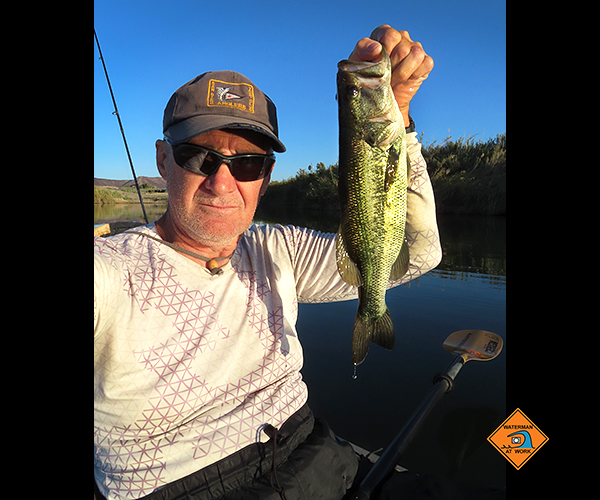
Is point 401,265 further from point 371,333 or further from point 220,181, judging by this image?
point 220,181

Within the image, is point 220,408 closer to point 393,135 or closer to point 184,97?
point 393,135

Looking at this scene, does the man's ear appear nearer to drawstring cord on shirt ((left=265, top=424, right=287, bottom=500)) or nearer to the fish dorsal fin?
the fish dorsal fin

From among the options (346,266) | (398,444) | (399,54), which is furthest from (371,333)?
(399,54)

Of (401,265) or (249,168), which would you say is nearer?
(401,265)

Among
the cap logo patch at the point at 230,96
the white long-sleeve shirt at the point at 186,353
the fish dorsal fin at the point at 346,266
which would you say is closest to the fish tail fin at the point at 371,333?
the fish dorsal fin at the point at 346,266

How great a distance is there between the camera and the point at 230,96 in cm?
196

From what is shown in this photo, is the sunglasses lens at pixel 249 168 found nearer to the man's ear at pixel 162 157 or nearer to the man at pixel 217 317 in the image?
the man at pixel 217 317

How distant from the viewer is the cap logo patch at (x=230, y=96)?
193cm

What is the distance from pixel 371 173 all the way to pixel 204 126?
0.93 m

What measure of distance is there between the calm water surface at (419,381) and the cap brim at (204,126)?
2.86 metres

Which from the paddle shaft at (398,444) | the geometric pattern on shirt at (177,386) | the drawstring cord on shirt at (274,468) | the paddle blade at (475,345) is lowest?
the paddle shaft at (398,444)
